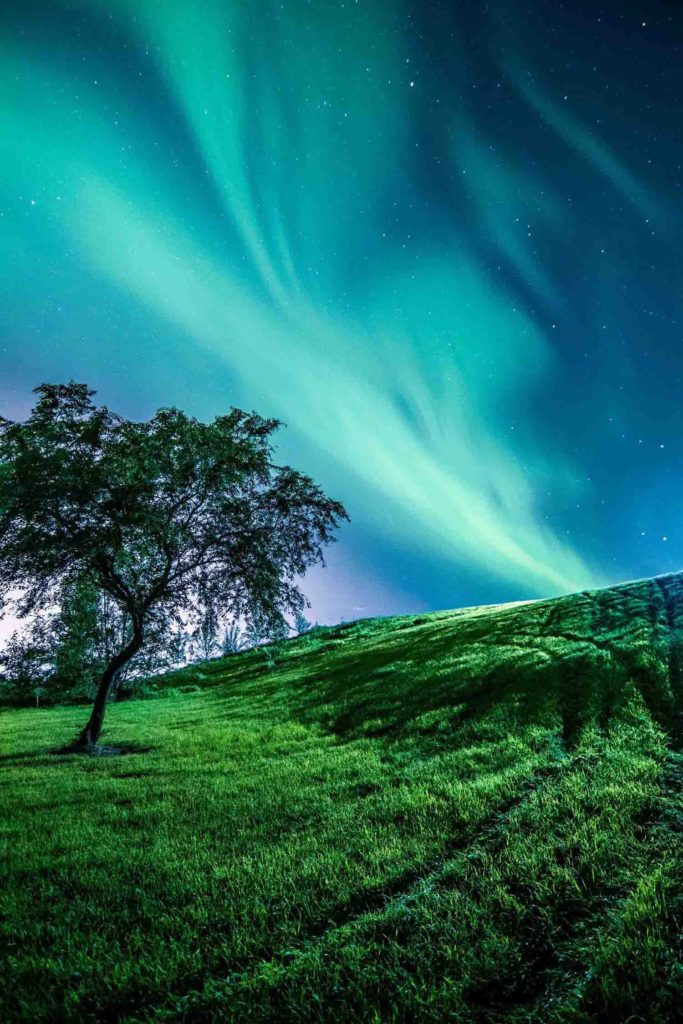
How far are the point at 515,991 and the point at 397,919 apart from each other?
1.67 meters

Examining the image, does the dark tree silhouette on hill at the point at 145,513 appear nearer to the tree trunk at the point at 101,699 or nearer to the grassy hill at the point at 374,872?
the tree trunk at the point at 101,699

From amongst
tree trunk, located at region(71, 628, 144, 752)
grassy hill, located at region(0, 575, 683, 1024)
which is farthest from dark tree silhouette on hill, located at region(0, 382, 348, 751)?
grassy hill, located at region(0, 575, 683, 1024)

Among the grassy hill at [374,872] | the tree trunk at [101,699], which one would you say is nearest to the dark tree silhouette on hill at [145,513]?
the tree trunk at [101,699]

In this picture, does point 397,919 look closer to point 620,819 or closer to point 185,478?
point 620,819

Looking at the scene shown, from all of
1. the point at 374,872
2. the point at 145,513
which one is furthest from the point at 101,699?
the point at 374,872

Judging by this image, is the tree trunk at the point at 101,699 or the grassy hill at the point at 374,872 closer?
the grassy hill at the point at 374,872

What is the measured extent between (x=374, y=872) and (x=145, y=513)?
1604cm

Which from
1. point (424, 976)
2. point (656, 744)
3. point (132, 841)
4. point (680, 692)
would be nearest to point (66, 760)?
point (132, 841)

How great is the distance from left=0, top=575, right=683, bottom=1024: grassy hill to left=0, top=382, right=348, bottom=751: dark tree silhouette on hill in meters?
6.87

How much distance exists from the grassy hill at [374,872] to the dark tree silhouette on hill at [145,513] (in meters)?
6.87

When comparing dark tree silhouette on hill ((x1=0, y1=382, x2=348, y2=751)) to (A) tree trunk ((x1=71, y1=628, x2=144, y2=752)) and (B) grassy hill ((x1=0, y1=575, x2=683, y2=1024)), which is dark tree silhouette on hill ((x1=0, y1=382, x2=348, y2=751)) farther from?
(B) grassy hill ((x1=0, y1=575, x2=683, y2=1024))

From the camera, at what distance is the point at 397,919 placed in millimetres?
6176

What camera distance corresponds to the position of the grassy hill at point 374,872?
5094mm

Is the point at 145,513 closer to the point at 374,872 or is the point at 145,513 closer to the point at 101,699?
the point at 101,699
